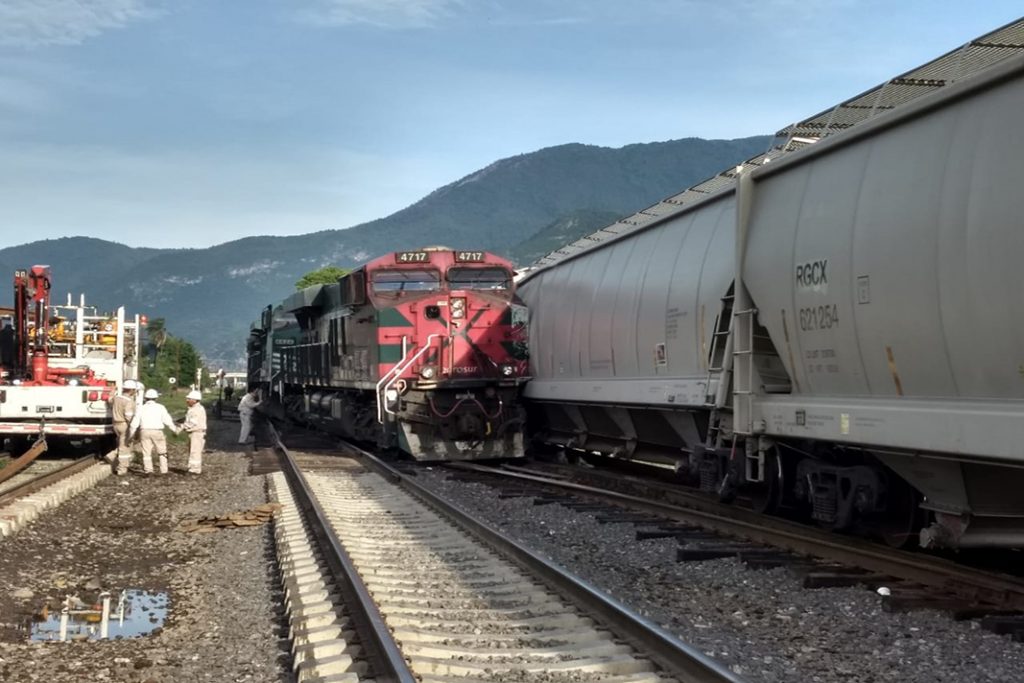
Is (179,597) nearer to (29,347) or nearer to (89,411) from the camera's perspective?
(89,411)

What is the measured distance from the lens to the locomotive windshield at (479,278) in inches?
762

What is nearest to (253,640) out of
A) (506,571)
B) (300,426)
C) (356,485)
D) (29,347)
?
(506,571)

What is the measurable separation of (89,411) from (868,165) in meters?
14.2

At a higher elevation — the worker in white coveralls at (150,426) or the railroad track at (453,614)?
the worker in white coveralls at (150,426)

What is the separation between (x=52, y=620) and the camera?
7.13 m

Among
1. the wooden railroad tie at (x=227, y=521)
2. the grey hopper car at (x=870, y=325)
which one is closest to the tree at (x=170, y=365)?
the wooden railroad tie at (x=227, y=521)

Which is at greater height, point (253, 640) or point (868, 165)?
point (868, 165)

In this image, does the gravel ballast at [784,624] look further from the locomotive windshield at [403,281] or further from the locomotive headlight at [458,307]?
the locomotive windshield at [403,281]

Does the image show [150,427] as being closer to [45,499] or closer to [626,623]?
[45,499]

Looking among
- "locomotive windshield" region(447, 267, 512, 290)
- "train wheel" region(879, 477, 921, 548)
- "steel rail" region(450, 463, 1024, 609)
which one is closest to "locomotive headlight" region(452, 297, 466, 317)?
"locomotive windshield" region(447, 267, 512, 290)

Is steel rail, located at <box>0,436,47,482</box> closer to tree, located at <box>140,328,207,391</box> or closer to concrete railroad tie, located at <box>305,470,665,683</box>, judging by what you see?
concrete railroad tie, located at <box>305,470,665,683</box>

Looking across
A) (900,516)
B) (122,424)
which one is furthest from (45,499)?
(900,516)

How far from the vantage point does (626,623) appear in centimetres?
580

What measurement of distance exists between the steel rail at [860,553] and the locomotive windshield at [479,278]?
27.2 feet
